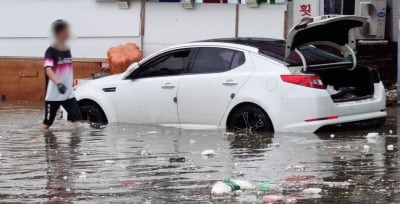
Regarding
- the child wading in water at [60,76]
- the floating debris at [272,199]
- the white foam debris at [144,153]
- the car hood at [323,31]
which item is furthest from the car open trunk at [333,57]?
the floating debris at [272,199]

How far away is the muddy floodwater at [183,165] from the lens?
666 cm

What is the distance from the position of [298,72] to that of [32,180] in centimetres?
384

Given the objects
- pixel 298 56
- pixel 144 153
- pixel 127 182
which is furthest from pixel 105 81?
pixel 127 182

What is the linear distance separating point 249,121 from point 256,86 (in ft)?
1.68

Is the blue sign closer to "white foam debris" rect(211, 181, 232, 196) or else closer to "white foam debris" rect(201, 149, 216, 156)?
"white foam debris" rect(201, 149, 216, 156)

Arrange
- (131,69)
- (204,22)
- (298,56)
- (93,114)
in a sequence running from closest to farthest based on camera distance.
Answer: (298,56) → (131,69) → (93,114) → (204,22)

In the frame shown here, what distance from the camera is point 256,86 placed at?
9945 millimetres

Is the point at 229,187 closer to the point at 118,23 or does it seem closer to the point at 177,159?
the point at 177,159

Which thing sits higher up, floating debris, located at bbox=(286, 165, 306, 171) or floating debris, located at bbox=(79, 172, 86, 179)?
→ floating debris, located at bbox=(286, 165, 306, 171)

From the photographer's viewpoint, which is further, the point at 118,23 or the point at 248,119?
the point at 118,23

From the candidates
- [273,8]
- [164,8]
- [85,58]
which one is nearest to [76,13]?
[85,58]

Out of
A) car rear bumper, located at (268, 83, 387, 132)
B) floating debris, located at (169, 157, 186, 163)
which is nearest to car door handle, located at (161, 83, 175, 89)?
car rear bumper, located at (268, 83, 387, 132)

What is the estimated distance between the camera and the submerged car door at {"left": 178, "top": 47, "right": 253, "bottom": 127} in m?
10.2

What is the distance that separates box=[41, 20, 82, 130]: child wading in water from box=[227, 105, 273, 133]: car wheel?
2.27 m
